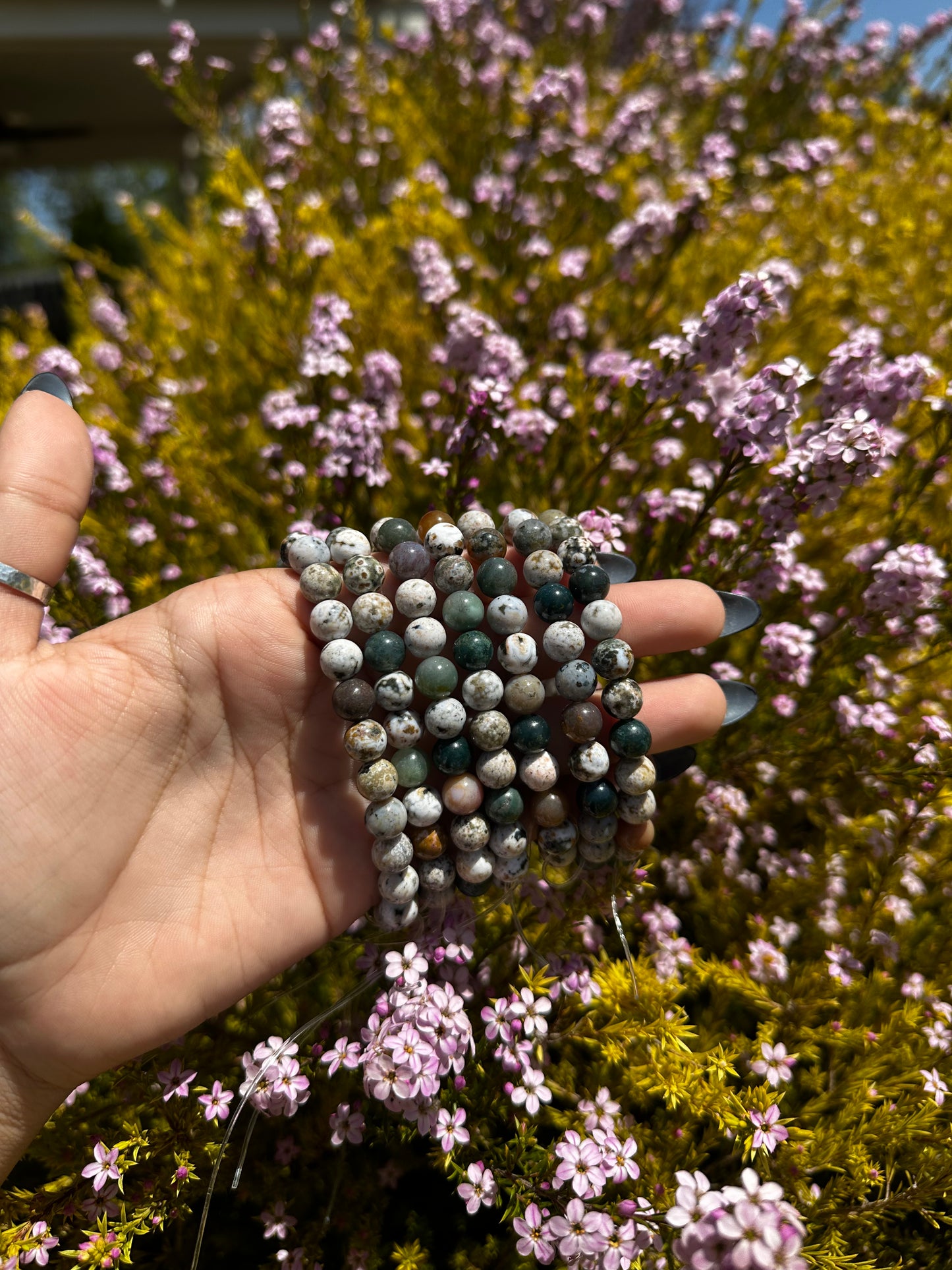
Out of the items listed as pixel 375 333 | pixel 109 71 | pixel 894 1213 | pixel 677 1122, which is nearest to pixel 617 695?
pixel 677 1122

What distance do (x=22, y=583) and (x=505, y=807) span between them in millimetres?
→ 1333

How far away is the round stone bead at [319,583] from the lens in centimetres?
181

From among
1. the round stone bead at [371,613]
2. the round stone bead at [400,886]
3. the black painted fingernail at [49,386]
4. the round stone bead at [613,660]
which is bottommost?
the round stone bead at [400,886]

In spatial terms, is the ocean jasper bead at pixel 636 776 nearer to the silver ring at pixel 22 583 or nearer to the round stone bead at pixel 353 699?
the round stone bead at pixel 353 699

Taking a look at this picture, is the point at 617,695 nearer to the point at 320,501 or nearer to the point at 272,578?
the point at 272,578

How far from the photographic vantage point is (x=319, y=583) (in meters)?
1.81

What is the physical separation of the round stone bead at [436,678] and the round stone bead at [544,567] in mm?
331

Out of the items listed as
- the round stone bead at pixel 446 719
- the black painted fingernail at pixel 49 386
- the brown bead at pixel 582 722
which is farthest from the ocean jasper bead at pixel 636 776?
the black painted fingernail at pixel 49 386

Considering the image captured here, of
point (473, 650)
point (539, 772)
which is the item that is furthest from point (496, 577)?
point (539, 772)

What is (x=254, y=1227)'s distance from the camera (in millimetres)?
2062

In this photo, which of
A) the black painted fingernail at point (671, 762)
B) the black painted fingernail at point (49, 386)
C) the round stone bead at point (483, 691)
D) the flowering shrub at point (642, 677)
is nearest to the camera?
the flowering shrub at point (642, 677)

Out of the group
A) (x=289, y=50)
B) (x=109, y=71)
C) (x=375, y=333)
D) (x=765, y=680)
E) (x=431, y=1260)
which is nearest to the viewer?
(x=431, y=1260)

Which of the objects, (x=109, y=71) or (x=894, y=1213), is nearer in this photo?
(x=894, y=1213)

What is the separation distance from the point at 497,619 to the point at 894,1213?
1778 millimetres
